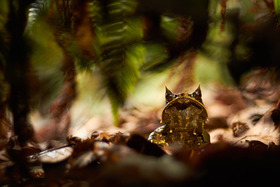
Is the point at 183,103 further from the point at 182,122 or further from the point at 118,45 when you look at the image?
the point at 118,45

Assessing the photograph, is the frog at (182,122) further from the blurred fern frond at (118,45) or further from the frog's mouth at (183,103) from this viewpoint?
the blurred fern frond at (118,45)

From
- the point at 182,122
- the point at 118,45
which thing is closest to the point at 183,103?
the point at 182,122

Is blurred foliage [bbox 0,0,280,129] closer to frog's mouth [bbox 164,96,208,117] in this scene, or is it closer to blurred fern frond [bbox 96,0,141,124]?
blurred fern frond [bbox 96,0,141,124]

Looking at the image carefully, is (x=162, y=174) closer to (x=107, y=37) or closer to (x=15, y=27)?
(x=107, y=37)

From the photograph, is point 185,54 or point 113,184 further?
point 185,54

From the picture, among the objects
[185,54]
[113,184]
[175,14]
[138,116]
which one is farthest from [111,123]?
[113,184]

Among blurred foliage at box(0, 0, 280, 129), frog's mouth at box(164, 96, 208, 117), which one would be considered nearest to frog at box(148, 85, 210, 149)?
frog's mouth at box(164, 96, 208, 117)

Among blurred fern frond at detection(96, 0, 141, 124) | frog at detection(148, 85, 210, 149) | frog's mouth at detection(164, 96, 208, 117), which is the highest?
blurred fern frond at detection(96, 0, 141, 124)

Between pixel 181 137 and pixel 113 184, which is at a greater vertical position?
pixel 181 137
